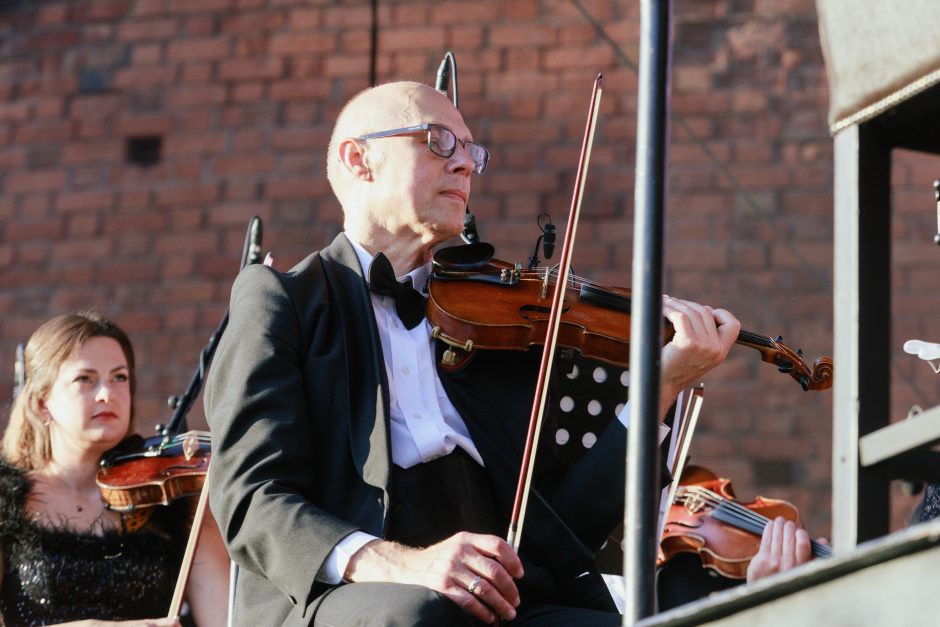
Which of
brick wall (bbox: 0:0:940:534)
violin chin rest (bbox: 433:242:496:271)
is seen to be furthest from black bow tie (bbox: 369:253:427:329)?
brick wall (bbox: 0:0:940:534)

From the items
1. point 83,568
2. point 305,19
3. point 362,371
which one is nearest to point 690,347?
point 362,371

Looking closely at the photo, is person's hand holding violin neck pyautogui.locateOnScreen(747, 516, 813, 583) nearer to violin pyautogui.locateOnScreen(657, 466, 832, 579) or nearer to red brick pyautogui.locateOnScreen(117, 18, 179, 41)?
violin pyautogui.locateOnScreen(657, 466, 832, 579)

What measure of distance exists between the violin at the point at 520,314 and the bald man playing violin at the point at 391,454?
4cm

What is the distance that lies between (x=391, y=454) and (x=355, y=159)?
0.76 m

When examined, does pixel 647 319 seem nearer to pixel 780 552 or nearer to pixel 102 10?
pixel 780 552

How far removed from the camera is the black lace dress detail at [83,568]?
3.25 m

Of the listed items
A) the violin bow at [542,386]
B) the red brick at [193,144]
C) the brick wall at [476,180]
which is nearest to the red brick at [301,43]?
the brick wall at [476,180]

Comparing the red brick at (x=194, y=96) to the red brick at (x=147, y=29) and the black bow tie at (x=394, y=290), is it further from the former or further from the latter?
the black bow tie at (x=394, y=290)

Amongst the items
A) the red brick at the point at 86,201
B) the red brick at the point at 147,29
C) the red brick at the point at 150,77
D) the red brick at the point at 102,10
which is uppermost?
the red brick at the point at 102,10

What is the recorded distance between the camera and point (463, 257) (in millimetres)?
2660

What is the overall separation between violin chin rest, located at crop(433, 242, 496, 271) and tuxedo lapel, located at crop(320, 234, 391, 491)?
0.58ft

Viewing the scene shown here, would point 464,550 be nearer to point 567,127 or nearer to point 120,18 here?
point 567,127

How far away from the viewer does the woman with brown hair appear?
327 centimetres

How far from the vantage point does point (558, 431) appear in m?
2.49
